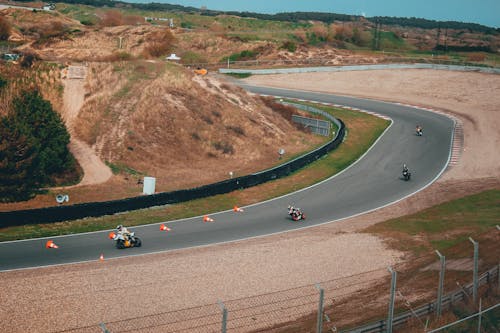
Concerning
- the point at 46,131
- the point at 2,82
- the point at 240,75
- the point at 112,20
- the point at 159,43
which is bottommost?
the point at 46,131

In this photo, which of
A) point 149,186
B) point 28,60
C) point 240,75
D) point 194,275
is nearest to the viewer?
point 194,275

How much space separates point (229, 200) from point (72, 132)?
15.0m

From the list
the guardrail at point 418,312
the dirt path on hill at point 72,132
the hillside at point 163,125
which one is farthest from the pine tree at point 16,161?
the guardrail at point 418,312

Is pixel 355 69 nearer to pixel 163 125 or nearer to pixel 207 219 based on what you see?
pixel 163 125

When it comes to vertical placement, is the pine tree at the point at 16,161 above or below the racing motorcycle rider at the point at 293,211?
above

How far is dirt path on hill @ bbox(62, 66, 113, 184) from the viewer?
4088 centimetres

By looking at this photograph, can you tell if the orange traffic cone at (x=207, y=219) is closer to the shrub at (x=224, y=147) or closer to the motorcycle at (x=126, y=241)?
the motorcycle at (x=126, y=241)

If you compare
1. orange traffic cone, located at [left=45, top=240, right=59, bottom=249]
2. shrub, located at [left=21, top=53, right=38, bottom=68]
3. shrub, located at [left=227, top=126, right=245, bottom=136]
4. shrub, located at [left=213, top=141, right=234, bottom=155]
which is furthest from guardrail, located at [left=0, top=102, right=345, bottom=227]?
shrub, located at [left=21, top=53, right=38, bottom=68]

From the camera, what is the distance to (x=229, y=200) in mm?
37156

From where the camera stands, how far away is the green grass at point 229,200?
1193 inches

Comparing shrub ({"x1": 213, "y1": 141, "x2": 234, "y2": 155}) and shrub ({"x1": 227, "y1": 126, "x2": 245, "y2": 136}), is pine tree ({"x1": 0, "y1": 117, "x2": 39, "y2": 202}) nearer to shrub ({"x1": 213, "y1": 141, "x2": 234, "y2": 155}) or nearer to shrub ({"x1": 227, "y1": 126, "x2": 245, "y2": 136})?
shrub ({"x1": 213, "y1": 141, "x2": 234, "y2": 155})

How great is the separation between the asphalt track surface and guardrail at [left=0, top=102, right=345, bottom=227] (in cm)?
186

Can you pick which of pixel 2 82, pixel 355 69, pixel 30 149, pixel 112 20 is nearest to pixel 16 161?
pixel 30 149

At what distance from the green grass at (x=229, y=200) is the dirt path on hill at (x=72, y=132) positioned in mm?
7426
